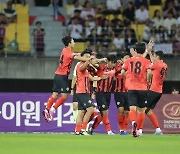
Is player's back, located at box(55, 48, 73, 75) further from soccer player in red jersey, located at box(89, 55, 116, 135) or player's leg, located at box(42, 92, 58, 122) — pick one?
soccer player in red jersey, located at box(89, 55, 116, 135)

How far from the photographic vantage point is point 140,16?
116 ft

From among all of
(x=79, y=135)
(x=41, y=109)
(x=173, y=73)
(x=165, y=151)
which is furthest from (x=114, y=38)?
(x=165, y=151)

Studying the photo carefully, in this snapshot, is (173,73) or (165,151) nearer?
(165,151)

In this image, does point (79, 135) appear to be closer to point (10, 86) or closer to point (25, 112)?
point (25, 112)

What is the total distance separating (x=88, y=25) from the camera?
112 feet

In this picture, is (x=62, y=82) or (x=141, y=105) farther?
(x=62, y=82)

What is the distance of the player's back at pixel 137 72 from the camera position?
23375 millimetres

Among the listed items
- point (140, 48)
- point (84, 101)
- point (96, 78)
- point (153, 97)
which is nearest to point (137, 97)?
point (140, 48)

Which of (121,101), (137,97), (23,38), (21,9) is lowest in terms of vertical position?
(121,101)

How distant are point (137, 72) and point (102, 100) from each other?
3048 mm

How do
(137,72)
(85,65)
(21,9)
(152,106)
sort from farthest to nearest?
(21,9) < (152,106) < (85,65) < (137,72)

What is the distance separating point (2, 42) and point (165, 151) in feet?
52.3

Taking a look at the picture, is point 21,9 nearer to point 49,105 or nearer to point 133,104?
point 49,105

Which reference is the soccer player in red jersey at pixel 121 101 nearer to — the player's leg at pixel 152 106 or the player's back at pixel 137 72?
the player's leg at pixel 152 106
